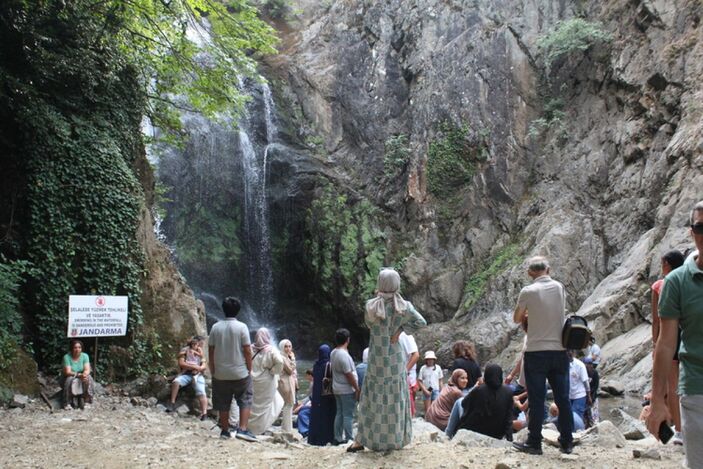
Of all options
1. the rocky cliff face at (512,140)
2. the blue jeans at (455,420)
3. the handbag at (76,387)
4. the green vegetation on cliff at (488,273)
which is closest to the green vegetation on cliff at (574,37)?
the rocky cliff face at (512,140)

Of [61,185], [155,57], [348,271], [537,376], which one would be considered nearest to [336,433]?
[537,376]

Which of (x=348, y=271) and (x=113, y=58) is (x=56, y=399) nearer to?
(x=113, y=58)

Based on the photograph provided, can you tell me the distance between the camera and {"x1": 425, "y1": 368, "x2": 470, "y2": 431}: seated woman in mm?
6836

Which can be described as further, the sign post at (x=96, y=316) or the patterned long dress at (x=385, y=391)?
the sign post at (x=96, y=316)

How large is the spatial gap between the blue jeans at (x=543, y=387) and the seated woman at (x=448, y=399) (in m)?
2.09

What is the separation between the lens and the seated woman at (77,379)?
25.9 ft

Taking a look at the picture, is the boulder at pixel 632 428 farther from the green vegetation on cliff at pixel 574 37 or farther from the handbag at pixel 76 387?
the green vegetation on cliff at pixel 574 37

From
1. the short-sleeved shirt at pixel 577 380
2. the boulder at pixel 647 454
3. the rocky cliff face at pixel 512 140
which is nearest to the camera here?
the boulder at pixel 647 454

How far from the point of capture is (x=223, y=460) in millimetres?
4941

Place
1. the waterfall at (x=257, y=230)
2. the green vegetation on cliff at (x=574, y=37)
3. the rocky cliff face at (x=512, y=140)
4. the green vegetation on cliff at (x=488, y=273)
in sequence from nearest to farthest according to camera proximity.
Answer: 1. the rocky cliff face at (x=512, y=140)
2. the green vegetation on cliff at (x=488, y=273)
3. the green vegetation on cliff at (x=574, y=37)
4. the waterfall at (x=257, y=230)

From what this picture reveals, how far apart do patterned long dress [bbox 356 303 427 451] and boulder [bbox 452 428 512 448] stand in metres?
0.66

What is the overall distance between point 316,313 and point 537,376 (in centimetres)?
1704

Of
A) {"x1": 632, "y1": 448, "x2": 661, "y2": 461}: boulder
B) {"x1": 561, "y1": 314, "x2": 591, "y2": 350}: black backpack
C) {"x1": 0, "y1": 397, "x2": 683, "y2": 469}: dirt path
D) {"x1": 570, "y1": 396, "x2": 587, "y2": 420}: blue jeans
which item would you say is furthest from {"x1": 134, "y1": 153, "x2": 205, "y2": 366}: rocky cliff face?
{"x1": 632, "y1": 448, "x2": 661, "y2": 461}: boulder

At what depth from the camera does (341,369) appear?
5.91m
